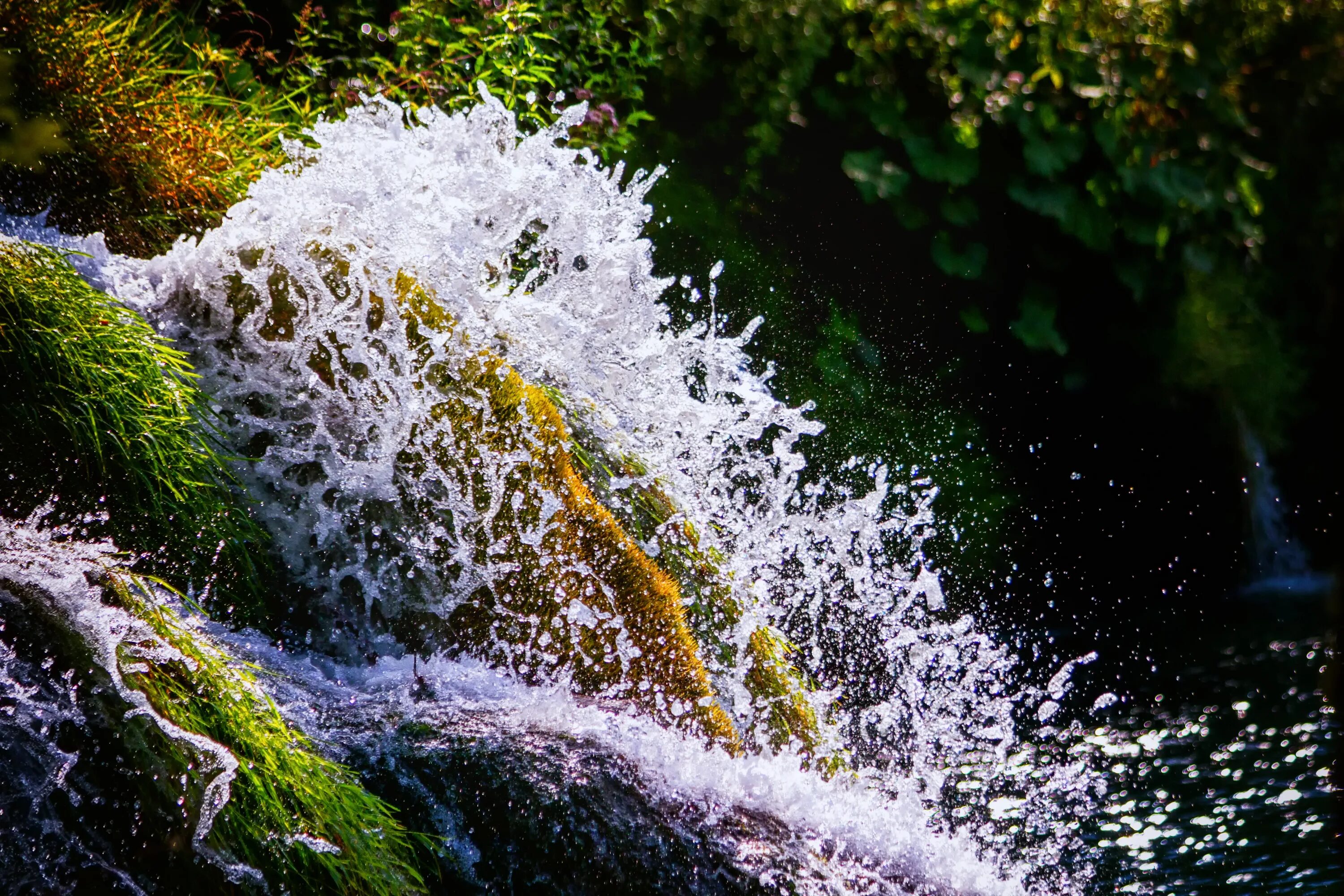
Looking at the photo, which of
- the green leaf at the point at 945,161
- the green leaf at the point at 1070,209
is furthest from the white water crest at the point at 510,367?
the green leaf at the point at 1070,209

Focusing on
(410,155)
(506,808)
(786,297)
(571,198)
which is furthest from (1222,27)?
(506,808)

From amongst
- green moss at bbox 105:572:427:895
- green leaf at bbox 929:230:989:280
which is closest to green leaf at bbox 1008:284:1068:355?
green leaf at bbox 929:230:989:280

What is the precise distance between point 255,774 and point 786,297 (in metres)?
4.29

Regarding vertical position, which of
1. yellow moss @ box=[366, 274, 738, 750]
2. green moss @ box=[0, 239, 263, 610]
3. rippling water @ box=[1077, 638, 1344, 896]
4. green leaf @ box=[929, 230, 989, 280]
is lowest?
green moss @ box=[0, 239, 263, 610]

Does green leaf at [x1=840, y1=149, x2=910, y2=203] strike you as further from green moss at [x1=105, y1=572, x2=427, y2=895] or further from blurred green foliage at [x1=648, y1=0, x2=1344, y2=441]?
green moss at [x1=105, y1=572, x2=427, y2=895]

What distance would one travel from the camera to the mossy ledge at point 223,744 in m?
1.21

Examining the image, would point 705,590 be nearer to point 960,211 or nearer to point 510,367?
point 510,367

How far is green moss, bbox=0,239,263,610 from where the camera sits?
56.7 inches

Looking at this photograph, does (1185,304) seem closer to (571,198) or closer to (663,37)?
(663,37)

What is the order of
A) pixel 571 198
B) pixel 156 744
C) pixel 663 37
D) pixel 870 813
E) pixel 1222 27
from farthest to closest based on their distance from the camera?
pixel 1222 27 < pixel 663 37 < pixel 571 198 < pixel 870 813 < pixel 156 744

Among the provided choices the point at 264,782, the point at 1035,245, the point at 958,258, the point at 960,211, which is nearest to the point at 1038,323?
the point at 1035,245

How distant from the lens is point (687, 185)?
507 cm

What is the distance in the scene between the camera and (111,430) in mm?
1499

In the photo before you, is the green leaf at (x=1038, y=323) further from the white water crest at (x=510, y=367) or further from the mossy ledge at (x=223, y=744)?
the mossy ledge at (x=223, y=744)
